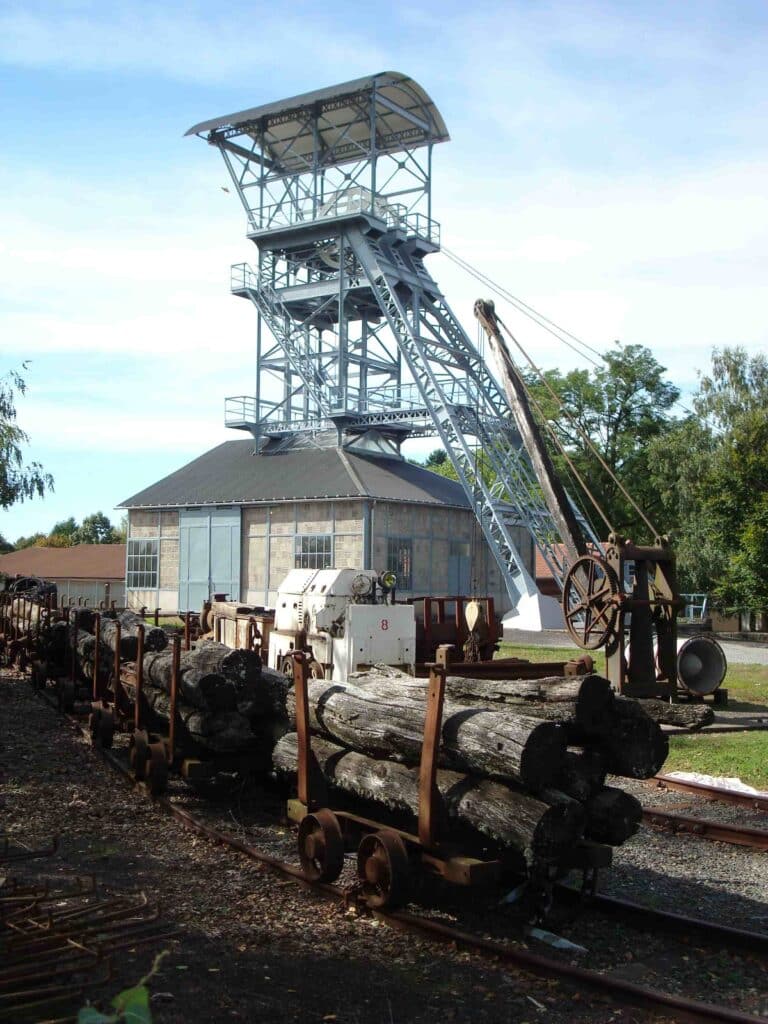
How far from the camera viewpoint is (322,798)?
824 centimetres

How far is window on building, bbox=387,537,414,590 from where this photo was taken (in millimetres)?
35375

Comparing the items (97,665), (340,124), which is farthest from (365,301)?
(97,665)

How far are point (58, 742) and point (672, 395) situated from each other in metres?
44.1

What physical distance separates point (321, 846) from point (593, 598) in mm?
10690

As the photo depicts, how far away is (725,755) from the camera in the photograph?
13.8 meters

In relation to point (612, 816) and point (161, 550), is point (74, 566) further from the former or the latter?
point (612, 816)

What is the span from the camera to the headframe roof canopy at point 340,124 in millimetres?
38125

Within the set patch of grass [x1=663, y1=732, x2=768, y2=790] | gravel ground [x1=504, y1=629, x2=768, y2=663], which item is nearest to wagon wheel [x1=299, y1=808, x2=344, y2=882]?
patch of grass [x1=663, y1=732, x2=768, y2=790]

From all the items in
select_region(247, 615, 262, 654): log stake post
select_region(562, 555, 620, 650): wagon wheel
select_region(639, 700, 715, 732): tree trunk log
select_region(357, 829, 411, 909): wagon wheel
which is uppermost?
select_region(562, 555, 620, 650): wagon wheel

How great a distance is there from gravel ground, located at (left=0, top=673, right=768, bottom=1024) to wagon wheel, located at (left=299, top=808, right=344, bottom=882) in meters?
0.20

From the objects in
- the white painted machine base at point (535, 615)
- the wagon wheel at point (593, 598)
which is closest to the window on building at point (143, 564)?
the white painted machine base at point (535, 615)

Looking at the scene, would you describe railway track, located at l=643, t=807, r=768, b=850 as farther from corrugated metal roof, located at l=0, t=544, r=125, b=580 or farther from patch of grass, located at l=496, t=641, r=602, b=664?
corrugated metal roof, located at l=0, t=544, r=125, b=580

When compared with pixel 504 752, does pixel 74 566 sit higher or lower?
higher

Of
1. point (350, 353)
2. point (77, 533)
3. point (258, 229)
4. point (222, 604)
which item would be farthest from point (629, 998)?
point (77, 533)
